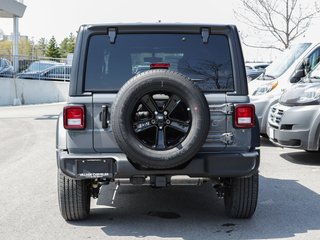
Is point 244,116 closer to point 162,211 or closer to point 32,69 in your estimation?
point 162,211

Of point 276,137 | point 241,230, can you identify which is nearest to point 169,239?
point 241,230

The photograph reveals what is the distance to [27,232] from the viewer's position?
197 inches

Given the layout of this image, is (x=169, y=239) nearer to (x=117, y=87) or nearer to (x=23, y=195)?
(x=117, y=87)

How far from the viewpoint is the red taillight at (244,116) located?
4.79m

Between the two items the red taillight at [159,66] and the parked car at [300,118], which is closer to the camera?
the red taillight at [159,66]

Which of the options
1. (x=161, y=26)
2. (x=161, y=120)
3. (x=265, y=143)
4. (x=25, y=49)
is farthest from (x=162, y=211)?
(x=25, y=49)

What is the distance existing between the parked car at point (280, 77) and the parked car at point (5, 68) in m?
19.7

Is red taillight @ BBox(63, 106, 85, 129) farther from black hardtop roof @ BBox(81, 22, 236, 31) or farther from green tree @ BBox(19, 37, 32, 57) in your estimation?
green tree @ BBox(19, 37, 32, 57)

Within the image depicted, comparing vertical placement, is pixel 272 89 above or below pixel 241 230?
above

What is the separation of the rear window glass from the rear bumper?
0.68m

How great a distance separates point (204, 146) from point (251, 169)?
1.57 feet

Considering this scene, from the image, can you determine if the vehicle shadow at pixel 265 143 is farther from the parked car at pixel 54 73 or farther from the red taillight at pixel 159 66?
the parked car at pixel 54 73

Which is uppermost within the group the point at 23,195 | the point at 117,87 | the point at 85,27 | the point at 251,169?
the point at 85,27

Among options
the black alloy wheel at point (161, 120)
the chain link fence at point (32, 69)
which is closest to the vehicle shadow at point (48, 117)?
the chain link fence at point (32, 69)
